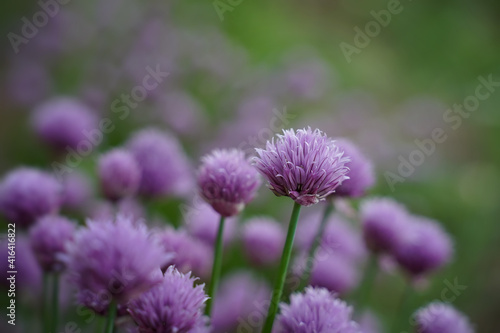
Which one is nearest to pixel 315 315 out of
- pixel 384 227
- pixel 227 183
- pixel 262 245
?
pixel 227 183

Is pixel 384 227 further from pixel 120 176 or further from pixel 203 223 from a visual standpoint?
pixel 120 176

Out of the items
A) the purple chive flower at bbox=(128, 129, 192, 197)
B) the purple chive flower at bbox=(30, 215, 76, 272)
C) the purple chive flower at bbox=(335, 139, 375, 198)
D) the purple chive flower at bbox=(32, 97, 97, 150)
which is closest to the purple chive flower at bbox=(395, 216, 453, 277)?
the purple chive flower at bbox=(335, 139, 375, 198)

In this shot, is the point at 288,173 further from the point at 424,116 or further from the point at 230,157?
the point at 424,116

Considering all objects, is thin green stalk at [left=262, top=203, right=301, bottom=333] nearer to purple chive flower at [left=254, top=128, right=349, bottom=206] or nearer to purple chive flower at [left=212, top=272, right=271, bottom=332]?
purple chive flower at [left=254, top=128, right=349, bottom=206]

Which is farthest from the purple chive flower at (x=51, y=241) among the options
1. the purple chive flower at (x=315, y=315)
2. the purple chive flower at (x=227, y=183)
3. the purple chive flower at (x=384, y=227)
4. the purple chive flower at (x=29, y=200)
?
the purple chive flower at (x=384, y=227)

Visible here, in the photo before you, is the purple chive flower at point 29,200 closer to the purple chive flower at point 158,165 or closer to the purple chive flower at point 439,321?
the purple chive flower at point 158,165

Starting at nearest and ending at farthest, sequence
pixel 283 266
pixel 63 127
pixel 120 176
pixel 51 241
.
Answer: pixel 283 266
pixel 51 241
pixel 120 176
pixel 63 127
